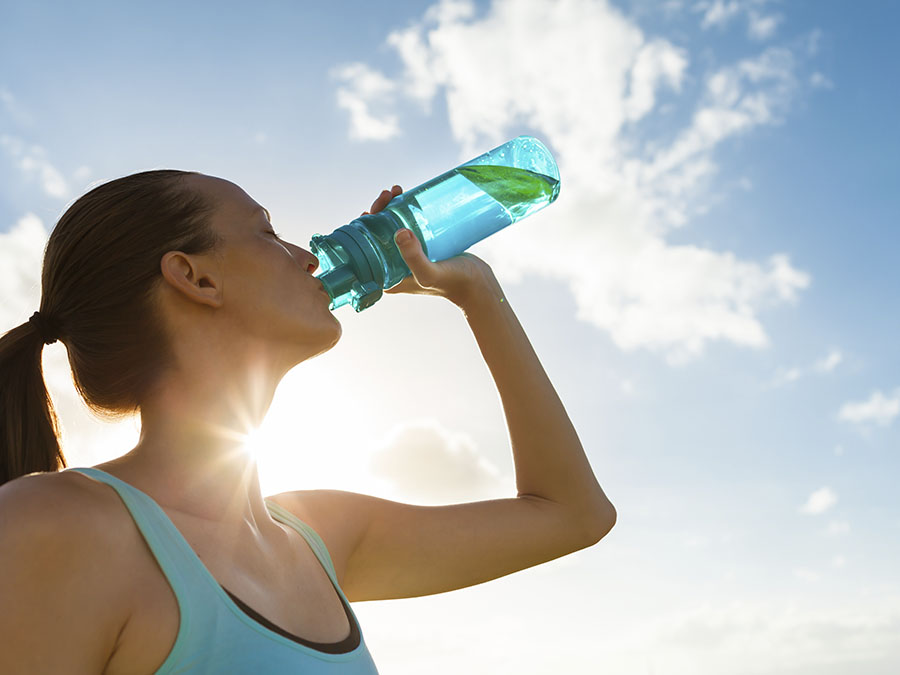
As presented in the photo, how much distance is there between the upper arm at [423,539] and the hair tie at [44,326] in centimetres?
74

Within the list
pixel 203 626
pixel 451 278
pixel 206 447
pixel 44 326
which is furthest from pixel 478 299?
pixel 203 626

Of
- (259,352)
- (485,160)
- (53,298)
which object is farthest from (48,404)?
(485,160)

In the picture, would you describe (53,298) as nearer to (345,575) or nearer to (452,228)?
(345,575)

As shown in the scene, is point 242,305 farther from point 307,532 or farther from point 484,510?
point 484,510

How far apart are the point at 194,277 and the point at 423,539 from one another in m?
0.99

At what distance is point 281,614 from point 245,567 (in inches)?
5.1

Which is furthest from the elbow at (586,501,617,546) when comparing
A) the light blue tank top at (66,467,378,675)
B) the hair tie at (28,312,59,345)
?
the hair tie at (28,312,59,345)

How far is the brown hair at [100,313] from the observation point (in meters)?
1.90

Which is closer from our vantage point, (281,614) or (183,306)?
(281,614)

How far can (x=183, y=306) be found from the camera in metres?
1.92

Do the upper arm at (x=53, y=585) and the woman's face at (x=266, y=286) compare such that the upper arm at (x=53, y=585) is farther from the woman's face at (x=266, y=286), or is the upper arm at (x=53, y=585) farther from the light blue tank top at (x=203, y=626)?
the woman's face at (x=266, y=286)

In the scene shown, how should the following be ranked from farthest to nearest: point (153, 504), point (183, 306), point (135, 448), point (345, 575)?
point (345, 575) → point (183, 306) → point (135, 448) → point (153, 504)

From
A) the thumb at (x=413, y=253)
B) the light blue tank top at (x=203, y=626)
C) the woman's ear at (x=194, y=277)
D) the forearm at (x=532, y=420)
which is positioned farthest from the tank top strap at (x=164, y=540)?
the forearm at (x=532, y=420)

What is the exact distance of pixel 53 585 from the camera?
4.18ft
